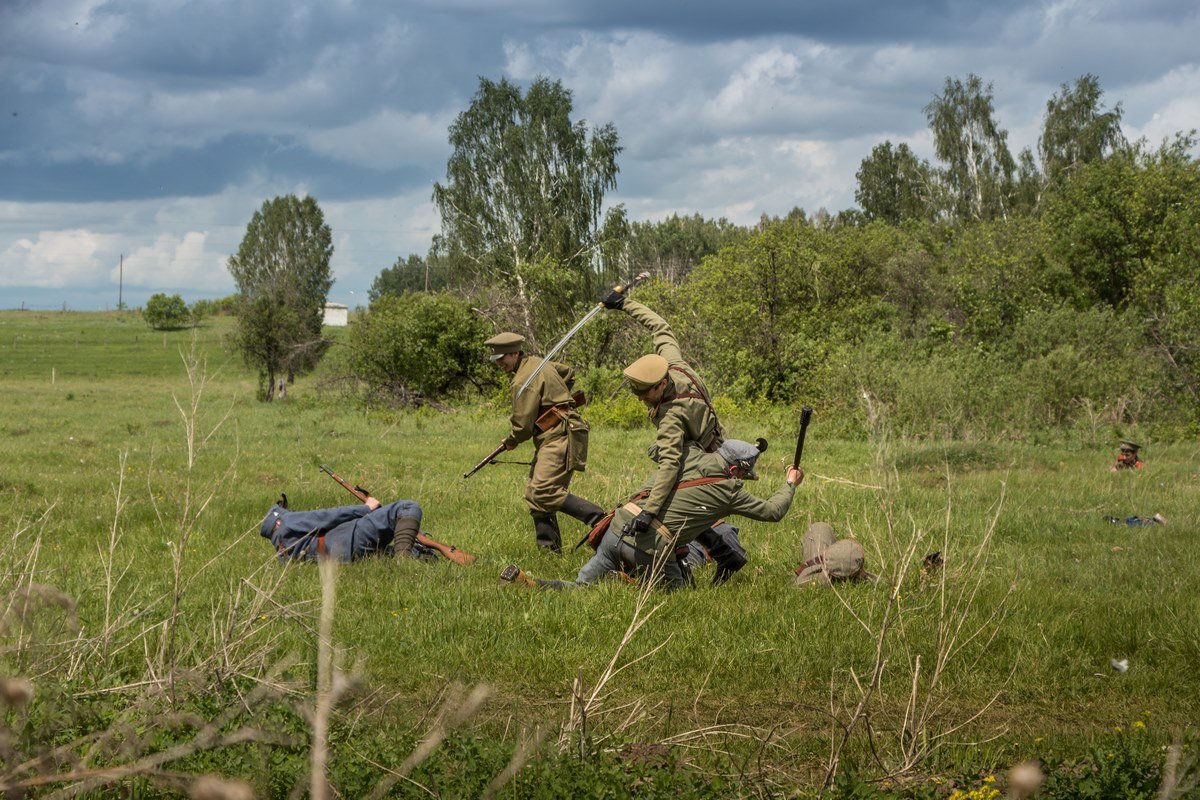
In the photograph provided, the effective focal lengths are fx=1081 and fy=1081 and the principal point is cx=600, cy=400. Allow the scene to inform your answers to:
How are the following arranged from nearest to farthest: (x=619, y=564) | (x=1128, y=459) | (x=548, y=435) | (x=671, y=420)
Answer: (x=671, y=420) → (x=619, y=564) → (x=548, y=435) → (x=1128, y=459)

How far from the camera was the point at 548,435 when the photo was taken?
10922mm

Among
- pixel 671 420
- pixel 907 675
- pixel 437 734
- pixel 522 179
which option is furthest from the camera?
pixel 522 179

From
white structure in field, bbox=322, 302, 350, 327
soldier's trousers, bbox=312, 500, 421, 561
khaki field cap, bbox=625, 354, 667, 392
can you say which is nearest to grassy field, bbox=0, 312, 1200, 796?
soldier's trousers, bbox=312, 500, 421, 561

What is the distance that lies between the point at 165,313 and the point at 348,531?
84948mm

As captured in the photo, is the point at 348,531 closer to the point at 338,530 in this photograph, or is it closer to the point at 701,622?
the point at 338,530

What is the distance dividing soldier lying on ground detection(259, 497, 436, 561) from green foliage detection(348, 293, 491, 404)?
27.4 m

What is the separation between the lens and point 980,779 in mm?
4715

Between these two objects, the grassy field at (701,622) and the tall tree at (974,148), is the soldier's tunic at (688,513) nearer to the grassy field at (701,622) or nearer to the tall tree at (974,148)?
the grassy field at (701,622)

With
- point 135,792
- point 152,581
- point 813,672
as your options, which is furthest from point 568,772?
point 152,581

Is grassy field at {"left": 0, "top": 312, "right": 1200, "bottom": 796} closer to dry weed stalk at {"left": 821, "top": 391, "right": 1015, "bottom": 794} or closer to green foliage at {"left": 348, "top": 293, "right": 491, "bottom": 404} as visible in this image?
dry weed stalk at {"left": 821, "top": 391, "right": 1015, "bottom": 794}

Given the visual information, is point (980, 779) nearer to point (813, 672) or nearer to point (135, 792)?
point (813, 672)

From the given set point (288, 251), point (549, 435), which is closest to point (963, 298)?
point (549, 435)

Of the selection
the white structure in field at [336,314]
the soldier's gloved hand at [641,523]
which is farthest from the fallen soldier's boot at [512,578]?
the white structure in field at [336,314]

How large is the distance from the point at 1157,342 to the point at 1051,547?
20657 millimetres
